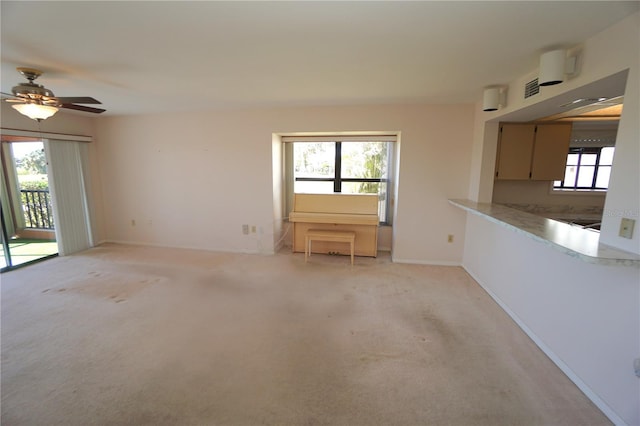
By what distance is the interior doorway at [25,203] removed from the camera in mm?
3830

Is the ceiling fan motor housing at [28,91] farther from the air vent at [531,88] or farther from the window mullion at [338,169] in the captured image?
the air vent at [531,88]

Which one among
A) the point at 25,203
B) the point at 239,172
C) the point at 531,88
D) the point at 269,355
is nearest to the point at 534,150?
the point at 531,88

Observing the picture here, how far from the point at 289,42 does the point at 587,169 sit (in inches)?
172

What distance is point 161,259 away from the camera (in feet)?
12.9

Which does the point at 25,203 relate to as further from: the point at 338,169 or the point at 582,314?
the point at 582,314

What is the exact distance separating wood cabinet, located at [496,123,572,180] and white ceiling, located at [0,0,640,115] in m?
0.84

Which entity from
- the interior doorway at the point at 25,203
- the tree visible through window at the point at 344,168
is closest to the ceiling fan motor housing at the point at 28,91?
the interior doorway at the point at 25,203

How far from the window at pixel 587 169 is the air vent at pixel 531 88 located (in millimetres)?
1996

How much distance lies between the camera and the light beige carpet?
1.51 m

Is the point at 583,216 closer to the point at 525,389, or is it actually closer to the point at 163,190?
the point at 525,389

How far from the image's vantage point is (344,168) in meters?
4.40

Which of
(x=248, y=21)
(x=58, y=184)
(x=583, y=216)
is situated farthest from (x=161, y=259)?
(x=583, y=216)

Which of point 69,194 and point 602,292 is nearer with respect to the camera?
point 602,292

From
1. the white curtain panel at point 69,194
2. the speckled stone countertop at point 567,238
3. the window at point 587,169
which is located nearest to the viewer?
the speckled stone countertop at point 567,238
